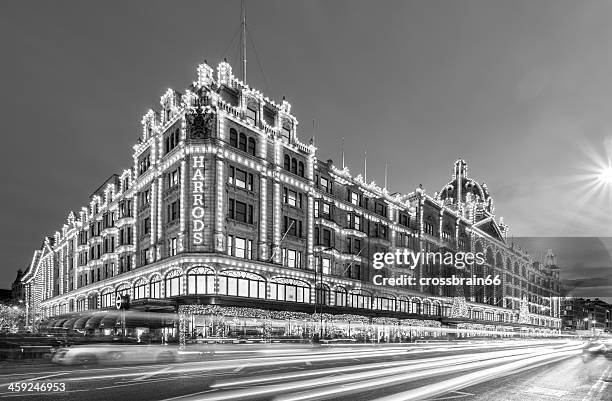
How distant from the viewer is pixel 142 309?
42.2 meters

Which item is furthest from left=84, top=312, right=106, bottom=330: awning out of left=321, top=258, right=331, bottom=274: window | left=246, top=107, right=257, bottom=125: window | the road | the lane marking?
the lane marking

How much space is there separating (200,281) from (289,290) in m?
11.1

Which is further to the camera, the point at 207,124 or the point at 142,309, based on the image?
the point at 207,124

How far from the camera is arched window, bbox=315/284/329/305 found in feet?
178

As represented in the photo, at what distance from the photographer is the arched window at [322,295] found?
5438 centimetres

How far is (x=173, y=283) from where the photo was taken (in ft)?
150

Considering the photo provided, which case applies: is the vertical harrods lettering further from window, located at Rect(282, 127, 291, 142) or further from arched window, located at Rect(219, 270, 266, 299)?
window, located at Rect(282, 127, 291, 142)

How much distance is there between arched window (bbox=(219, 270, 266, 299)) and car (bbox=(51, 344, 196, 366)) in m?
18.4

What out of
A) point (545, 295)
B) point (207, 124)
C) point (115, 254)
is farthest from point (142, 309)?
point (545, 295)

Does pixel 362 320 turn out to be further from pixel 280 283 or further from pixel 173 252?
pixel 173 252

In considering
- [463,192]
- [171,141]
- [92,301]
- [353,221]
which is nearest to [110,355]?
[171,141]

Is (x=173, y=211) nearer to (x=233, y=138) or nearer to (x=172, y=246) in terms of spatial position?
(x=172, y=246)

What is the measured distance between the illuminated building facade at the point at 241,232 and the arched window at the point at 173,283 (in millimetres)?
236

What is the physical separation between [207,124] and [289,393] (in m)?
34.4
